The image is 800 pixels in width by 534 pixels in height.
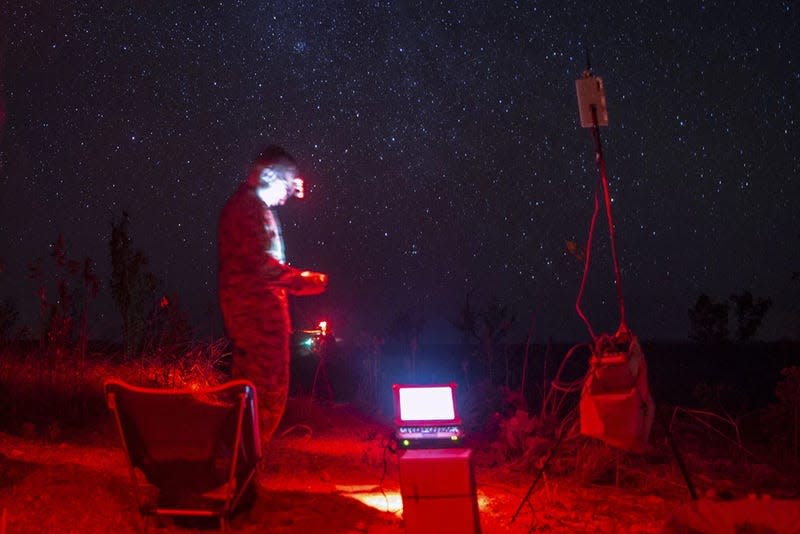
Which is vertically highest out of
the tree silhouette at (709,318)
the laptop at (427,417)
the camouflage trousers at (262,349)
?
the camouflage trousers at (262,349)

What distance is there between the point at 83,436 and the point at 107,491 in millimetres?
2811

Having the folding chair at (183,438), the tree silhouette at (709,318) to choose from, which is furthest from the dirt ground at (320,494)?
the tree silhouette at (709,318)

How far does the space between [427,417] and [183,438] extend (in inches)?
61.1

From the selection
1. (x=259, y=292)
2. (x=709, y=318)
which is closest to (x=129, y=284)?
(x=259, y=292)

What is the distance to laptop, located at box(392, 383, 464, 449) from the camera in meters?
4.43

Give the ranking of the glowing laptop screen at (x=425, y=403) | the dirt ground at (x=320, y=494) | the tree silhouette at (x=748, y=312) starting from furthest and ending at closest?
1. the tree silhouette at (x=748, y=312)
2. the glowing laptop screen at (x=425, y=403)
3. the dirt ground at (x=320, y=494)

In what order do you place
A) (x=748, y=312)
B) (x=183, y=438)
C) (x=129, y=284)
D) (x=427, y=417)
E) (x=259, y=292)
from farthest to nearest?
(x=748, y=312) < (x=129, y=284) < (x=259, y=292) < (x=427, y=417) < (x=183, y=438)

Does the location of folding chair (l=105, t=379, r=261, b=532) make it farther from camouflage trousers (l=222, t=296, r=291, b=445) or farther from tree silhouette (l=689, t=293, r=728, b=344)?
tree silhouette (l=689, t=293, r=728, b=344)

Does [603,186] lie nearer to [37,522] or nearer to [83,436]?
[37,522]

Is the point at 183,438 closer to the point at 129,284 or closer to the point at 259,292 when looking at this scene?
the point at 259,292

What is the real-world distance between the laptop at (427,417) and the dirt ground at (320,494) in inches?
20.9

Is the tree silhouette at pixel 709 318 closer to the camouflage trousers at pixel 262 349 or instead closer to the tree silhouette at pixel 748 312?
the tree silhouette at pixel 748 312

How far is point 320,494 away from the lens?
491cm

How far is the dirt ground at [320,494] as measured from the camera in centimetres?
396
